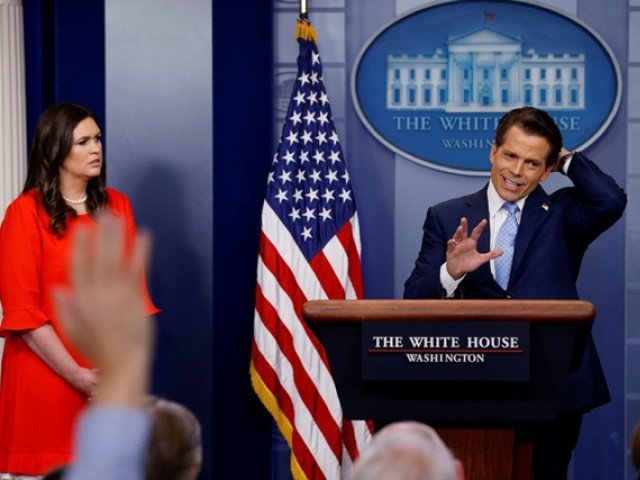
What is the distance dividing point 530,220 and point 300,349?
1655 mm

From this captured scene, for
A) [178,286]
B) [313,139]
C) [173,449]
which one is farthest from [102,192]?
[173,449]

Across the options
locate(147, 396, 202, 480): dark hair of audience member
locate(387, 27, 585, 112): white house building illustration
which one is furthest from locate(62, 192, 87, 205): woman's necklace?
locate(147, 396, 202, 480): dark hair of audience member

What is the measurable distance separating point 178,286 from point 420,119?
132 cm

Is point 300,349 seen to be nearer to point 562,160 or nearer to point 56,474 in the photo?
point 562,160

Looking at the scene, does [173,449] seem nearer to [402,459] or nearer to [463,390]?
[402,459]

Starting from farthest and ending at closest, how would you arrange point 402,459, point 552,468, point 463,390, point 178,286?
point 178,286 < point 552,468 < point 463,390 < point 402,459

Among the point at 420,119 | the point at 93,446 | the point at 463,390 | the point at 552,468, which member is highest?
the point at 420,119

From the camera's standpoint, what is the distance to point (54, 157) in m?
3.64

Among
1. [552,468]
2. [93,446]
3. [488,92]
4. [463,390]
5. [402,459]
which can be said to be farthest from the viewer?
[488,92]

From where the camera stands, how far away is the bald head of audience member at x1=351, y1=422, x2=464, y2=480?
4.28ft

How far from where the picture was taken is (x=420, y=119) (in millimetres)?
4973

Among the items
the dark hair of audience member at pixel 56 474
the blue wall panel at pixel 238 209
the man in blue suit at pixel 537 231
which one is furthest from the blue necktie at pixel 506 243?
the dark hair of audience member at pixel 56 474

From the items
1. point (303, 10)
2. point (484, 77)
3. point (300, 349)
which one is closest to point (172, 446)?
point (300, 349)

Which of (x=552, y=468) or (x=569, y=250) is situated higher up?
(x=569, y=250)
